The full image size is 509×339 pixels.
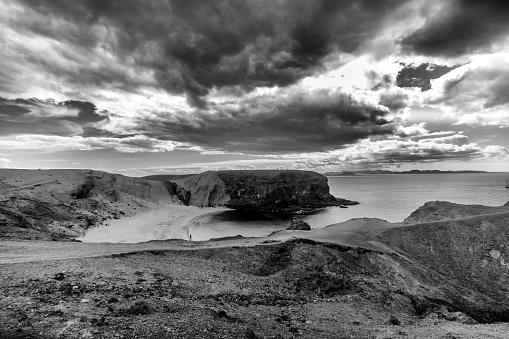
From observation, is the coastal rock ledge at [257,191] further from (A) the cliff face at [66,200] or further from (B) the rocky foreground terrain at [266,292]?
(B) the rocky foreground terrain at [266,292]

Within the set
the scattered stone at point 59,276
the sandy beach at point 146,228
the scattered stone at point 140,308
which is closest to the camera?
the scattered stone at point 140,308

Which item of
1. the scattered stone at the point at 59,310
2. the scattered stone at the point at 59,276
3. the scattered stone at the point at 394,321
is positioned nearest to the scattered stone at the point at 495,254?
the scattered stone at the point at 394,321

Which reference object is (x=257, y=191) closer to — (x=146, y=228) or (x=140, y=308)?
(x=146, y=228)

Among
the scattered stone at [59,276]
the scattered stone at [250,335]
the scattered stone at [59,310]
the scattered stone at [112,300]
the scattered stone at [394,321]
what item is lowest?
the scattered stone at [394,321]

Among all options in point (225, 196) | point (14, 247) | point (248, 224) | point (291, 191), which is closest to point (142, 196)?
point (225, 196)

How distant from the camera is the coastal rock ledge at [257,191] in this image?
9838 cm

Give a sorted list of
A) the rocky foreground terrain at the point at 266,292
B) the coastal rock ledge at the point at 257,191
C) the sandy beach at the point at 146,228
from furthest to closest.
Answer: the coastal rock ledge at the point at 257,191
the sandy beach at the point at 146,228
the rocky foreground terrain at the point at 266,292

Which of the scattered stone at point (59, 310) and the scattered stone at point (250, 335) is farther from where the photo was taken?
the scattered stone at point (250, 335)

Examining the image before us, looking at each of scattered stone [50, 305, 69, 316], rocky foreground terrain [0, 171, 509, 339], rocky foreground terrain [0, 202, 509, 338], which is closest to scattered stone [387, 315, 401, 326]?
rocky foreground terrain [0, 171, 509, 339]

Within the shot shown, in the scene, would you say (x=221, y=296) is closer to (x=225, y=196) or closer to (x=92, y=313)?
(x=92, y=313)

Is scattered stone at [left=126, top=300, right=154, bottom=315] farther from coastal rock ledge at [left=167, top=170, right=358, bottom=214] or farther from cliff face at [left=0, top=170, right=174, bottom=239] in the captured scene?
coastal rock ledge at [left=167, top=170, right=358, bottom=214]

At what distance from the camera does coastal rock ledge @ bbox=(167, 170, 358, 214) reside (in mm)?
98375

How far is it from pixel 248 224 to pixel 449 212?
42.0 metres

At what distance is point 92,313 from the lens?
398 inches
